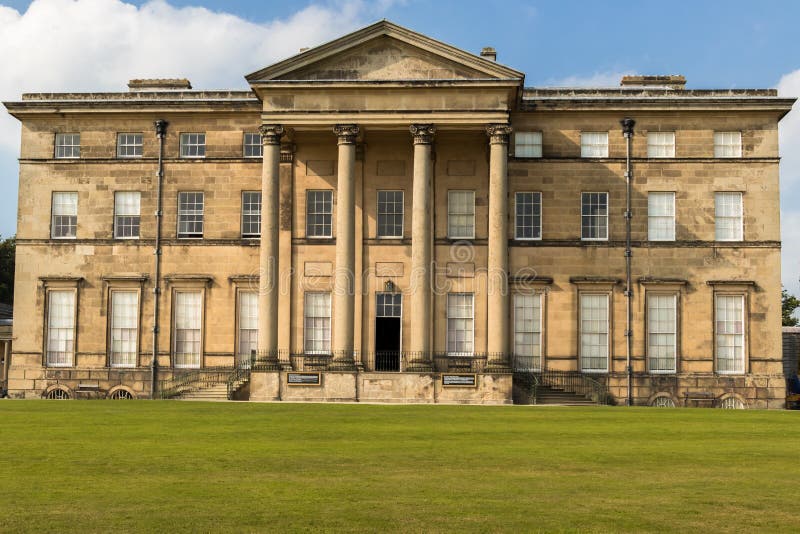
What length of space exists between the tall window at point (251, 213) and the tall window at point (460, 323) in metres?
8.60

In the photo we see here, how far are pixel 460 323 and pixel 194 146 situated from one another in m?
13.6

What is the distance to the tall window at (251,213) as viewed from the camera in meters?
42.6

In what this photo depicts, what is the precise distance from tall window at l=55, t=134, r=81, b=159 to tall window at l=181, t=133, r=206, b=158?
4699 millimetres

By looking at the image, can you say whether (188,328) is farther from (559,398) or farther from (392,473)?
(392,473)

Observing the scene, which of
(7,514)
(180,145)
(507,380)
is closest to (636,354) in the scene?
(507,380)

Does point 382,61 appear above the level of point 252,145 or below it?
above

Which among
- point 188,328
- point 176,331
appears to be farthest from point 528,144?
point 176,331

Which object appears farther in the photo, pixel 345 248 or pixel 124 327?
pixel 124 327

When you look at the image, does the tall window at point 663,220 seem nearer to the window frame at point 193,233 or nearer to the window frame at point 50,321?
the window frame at point 193,233

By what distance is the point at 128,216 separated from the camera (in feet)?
142

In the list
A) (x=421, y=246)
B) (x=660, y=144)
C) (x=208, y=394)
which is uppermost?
(x=660, y=144)

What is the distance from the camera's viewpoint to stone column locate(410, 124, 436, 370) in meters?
37.6

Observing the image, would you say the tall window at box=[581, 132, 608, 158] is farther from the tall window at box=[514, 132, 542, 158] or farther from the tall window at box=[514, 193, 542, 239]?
the tall window at box=[514, 193, 542, 239]

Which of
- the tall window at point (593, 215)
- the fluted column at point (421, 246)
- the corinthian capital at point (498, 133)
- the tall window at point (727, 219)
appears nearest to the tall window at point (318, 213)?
the fluted column at point (421, 246)
